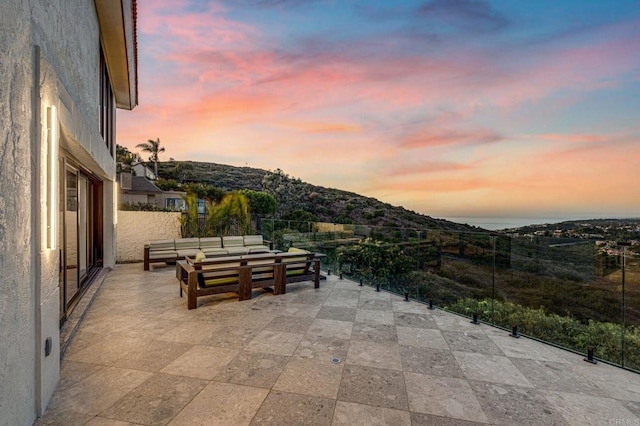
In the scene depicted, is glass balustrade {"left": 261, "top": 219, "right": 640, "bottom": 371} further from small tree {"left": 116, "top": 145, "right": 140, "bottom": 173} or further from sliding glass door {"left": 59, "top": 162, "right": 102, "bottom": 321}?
small tree {"left": 116, "top": 145, "right": 140, "bottom": 173}

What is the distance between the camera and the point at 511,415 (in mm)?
2084

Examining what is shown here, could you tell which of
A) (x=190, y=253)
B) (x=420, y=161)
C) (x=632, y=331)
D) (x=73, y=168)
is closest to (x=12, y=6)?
(x=73, y=168)

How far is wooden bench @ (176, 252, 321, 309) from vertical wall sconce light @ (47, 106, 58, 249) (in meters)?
2.36

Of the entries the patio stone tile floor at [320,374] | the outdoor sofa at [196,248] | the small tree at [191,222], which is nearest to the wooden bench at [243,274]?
the patio stone tile floor at [320,374]

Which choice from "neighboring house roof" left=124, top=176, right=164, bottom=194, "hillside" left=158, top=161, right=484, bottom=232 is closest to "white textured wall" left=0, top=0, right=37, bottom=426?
"hillside" left=158, top=161, right=484, bottom=232

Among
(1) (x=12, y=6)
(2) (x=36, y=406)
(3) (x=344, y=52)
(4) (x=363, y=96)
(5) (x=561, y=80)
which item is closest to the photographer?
(1) (x=12, y=6)

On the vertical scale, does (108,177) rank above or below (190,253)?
above

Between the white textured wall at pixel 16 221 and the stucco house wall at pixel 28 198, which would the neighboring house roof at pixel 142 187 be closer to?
the stucco house wall at pixel 28 198

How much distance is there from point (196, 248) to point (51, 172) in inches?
247

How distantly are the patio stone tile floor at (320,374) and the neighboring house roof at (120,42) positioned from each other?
481 centimetres

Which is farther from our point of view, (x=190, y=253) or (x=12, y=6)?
(x=190, y=253)

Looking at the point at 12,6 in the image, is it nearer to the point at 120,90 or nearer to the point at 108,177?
the point at 108,177

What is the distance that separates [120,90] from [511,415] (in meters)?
9.75

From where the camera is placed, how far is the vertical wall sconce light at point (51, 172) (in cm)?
209
